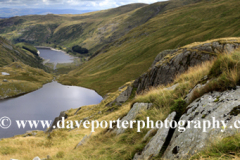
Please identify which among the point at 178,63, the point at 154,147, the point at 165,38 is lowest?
the point at 178,63

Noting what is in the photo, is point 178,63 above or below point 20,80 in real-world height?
above

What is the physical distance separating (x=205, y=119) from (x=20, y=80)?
183m

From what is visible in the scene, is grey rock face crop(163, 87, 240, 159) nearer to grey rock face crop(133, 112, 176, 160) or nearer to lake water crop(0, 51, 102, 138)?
grey rock face crop(133, 112, 176, 160)

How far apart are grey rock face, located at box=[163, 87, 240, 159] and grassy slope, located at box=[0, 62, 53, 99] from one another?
15500 cm

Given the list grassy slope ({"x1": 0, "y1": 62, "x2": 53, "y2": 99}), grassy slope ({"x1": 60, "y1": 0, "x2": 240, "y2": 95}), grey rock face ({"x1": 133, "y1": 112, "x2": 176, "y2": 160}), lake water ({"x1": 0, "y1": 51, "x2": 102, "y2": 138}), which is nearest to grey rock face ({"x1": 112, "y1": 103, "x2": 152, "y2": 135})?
grey rock face ({"x1": 133, "y1": 112, "x2": 176, "y2": 160})

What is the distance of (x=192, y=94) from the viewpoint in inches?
285

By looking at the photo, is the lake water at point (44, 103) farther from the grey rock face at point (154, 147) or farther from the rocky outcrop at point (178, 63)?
the grey rock face at point (154, 147)

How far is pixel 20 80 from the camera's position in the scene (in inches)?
6220

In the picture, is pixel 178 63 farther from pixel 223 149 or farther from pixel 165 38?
pixel 165 38

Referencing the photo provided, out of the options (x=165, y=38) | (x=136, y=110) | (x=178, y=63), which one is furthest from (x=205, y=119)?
(x=165, y=38)

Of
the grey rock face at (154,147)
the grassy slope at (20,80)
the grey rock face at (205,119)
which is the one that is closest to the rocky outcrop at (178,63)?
the grey rock face at (205,119)

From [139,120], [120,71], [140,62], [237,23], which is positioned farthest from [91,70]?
[139,120]

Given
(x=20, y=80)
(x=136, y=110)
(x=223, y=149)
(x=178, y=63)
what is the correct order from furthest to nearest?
(x=20, y=80) → (x=178, y=63) → (x=136, y=110) → (x=223, y=149)

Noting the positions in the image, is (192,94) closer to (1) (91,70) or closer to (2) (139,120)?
(2) (139,120)
